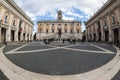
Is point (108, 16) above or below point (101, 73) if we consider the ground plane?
above

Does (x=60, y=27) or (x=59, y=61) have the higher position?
(x=60, y=27)

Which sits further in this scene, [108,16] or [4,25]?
[108,16]

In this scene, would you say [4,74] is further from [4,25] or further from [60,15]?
[60,15]

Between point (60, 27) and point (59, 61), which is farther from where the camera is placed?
point (60, 27)

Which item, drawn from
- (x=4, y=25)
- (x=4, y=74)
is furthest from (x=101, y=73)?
(x=4, y=25)

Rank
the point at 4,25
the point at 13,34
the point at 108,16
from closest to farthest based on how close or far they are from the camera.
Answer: the point at 4,25 → the point at 108,16 → the point at 13,34

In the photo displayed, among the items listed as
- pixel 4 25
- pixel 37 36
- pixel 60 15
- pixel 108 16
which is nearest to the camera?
pixel 4 25

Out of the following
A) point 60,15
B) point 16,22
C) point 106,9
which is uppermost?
point 60,15

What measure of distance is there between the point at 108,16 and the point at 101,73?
28222 millimetres

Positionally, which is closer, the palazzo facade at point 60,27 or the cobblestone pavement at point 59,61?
the cobblestone pavement at point 59,61

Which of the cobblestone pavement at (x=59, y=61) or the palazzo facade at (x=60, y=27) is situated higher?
the palazzo facade at (x=60, y=27)

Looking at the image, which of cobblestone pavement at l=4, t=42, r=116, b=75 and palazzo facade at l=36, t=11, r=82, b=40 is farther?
palazzo facade at l=36, t=11, r=82, b=40

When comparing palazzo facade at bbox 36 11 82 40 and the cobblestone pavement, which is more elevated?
palazzo facade at bbox 36 11 82 40

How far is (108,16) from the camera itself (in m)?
31.3
